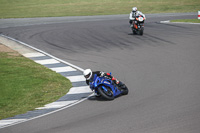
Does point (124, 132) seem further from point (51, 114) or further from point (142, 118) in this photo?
point (51, 114)

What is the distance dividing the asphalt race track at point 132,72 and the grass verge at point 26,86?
5.38 feet

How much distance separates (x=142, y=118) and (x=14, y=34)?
18.7m

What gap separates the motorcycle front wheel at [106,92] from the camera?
10997 millimetres

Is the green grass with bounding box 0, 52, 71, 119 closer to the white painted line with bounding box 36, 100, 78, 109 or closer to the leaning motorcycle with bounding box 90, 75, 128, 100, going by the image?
the white painted line with bounding box 36, 100, 78, 109

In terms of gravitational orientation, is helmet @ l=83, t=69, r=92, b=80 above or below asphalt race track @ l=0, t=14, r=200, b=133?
above

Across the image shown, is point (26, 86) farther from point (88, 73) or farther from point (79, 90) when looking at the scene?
point (88, 73)

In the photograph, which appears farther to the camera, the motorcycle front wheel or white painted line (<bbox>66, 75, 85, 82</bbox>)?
white painted line (<bbox>66, 75, 85, 82</bbox>)

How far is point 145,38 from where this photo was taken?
22.8m

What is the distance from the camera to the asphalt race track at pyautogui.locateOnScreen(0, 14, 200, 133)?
8750mm

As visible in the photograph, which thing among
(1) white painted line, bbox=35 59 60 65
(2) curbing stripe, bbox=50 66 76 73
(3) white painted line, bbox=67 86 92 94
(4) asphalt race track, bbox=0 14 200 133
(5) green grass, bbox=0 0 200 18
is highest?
(5) green grass, bbox=0 0 200 18

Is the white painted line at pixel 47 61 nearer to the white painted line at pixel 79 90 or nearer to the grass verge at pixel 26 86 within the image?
the grass verge at pixel 26 86

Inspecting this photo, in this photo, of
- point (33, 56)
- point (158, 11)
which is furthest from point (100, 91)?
point (158, 11)

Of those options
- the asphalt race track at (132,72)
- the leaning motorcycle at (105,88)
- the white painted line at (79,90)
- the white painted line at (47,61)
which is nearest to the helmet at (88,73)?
the leaning motorcycle at (105,88)

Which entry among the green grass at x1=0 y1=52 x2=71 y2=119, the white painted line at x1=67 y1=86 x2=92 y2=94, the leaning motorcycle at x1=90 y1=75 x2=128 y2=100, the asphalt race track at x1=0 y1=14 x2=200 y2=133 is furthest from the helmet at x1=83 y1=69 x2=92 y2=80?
the green grass at x1=0 y1=52 x2=71 y2=119
